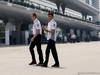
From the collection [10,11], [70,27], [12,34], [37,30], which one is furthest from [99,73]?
[70,27]

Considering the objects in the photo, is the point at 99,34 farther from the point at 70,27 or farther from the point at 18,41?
the point at 18,41

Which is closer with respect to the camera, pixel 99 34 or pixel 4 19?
pixel 4 19

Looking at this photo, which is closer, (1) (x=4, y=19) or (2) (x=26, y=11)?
(2) (x=26, y=11)

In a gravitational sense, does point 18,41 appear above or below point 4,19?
below

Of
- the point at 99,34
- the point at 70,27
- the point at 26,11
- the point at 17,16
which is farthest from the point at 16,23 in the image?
the point at 99,34

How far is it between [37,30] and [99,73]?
2.78m

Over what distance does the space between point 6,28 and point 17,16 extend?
2908 millimetres

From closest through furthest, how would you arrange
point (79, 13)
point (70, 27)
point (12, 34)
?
point (12, 34) → point (70, 27) → point (79, 13)

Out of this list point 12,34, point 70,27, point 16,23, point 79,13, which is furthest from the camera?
point 79,13

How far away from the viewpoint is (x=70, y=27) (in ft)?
255

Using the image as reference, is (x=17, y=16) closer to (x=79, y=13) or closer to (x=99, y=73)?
(x=99, y=73)

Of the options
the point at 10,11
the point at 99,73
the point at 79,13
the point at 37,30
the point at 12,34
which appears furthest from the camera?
the point at 79,13

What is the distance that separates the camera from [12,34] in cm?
4250

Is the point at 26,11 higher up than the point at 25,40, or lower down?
higher up
